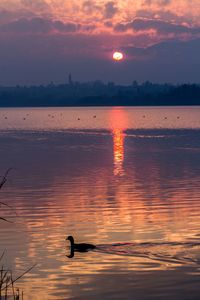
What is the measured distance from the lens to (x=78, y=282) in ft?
58.4

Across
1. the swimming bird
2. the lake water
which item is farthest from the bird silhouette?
the lake water

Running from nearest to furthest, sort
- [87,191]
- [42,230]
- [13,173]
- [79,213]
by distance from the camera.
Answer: [42,230], [79,213], [87,191], [13,173]

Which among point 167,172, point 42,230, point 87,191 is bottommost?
point 42,230

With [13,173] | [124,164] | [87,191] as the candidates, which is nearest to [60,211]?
[87,191]

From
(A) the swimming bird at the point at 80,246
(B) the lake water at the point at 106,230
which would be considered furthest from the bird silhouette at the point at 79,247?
(B) the lake water at the point at 106,230

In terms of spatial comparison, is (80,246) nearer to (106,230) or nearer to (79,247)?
(79,247)

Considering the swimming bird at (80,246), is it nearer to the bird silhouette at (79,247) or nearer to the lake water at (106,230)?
the bird silhouette at (79,247)

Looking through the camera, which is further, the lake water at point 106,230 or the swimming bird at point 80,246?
the swimming bird at point 80,246

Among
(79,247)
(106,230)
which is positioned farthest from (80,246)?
(106,230)

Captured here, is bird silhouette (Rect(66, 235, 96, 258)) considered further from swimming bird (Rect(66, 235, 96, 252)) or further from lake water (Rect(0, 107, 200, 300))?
lake water (Rect(0, 107, 200, 300))

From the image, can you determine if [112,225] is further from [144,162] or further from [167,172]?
[144,162]

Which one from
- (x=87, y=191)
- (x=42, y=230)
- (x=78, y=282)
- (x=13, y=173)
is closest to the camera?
(x=78, y=282)

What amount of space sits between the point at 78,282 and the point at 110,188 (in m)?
20.0

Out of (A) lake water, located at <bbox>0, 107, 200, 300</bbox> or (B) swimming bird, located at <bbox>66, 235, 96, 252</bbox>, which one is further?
(B) swimming bird, located at <bbox>66, 235, 96, 252</bbox>
